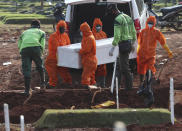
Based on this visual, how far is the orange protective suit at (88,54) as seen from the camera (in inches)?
340

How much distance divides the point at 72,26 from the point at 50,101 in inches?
127

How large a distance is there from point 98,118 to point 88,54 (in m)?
2.83

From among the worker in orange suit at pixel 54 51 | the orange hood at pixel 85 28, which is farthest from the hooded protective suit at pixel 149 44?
the worker in orange suit at pixel 54 51

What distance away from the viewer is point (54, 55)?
926 cm

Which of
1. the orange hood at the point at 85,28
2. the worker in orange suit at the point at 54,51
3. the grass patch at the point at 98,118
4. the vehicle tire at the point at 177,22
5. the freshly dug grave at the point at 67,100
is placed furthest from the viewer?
the vehicle tire at the point at 177,22

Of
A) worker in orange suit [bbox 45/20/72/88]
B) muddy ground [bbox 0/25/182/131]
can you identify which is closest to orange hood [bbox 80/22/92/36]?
worker in orange suit [bbox 45/20/72/88]

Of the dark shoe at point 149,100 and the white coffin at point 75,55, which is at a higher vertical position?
the white coffin at point 75,55

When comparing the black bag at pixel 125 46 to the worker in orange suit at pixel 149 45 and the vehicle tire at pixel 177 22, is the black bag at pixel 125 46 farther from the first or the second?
the vehicle tire at pixel 177 22

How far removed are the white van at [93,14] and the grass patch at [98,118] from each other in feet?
10.9

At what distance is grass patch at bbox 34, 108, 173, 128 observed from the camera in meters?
6.08

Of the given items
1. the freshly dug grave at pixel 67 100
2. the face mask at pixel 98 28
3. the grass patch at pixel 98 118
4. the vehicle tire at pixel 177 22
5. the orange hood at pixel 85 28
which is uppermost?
the orange hood at pixel 85 28

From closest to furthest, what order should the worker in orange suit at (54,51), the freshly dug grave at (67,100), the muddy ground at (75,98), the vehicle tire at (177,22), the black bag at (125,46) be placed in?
the muddy ground at (75,98)
the freshly dug grave at (67,100)
the black bag at (125,46)
the worker in orange suit at (54,51)
the vehicle tire at (177,22)

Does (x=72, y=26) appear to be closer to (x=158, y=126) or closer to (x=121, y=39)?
(x=121, y=39)

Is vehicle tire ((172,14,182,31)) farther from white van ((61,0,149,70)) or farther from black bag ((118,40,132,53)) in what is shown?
black bag ((118,40,132,53))
